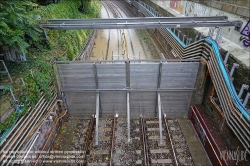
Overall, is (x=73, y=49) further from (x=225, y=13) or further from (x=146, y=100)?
(x=225, y=13)

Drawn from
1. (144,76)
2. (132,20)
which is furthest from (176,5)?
(144,76)

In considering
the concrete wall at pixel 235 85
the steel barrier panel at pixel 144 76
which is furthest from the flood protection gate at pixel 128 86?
the concrete wall at pixel 235 85

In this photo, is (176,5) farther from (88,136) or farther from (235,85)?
(88,136)

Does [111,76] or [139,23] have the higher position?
[139,23]

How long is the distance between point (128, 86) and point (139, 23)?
3.92 m

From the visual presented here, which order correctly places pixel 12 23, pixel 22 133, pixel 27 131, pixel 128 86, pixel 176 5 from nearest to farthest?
pixel 22 133 < pixel 27 131 < pixel 12 23 < pixel 128 86 < pixel 176 5

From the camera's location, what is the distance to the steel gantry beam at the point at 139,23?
10.7 meters

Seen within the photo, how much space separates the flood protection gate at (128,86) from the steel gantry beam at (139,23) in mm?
2153

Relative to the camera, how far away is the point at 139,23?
426 inches

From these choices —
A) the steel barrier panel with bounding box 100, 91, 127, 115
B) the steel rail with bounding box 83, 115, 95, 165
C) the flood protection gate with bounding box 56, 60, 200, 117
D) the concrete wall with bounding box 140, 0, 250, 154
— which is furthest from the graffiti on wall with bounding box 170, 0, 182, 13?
the steel rail with bounding box 83, 115, 95, 165

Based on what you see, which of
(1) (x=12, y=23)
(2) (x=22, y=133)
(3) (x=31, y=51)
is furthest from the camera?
(3) (x=31, y=51)

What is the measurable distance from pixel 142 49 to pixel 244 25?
11.5 meters

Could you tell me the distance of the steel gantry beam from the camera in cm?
1066

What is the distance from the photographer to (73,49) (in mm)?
14516
